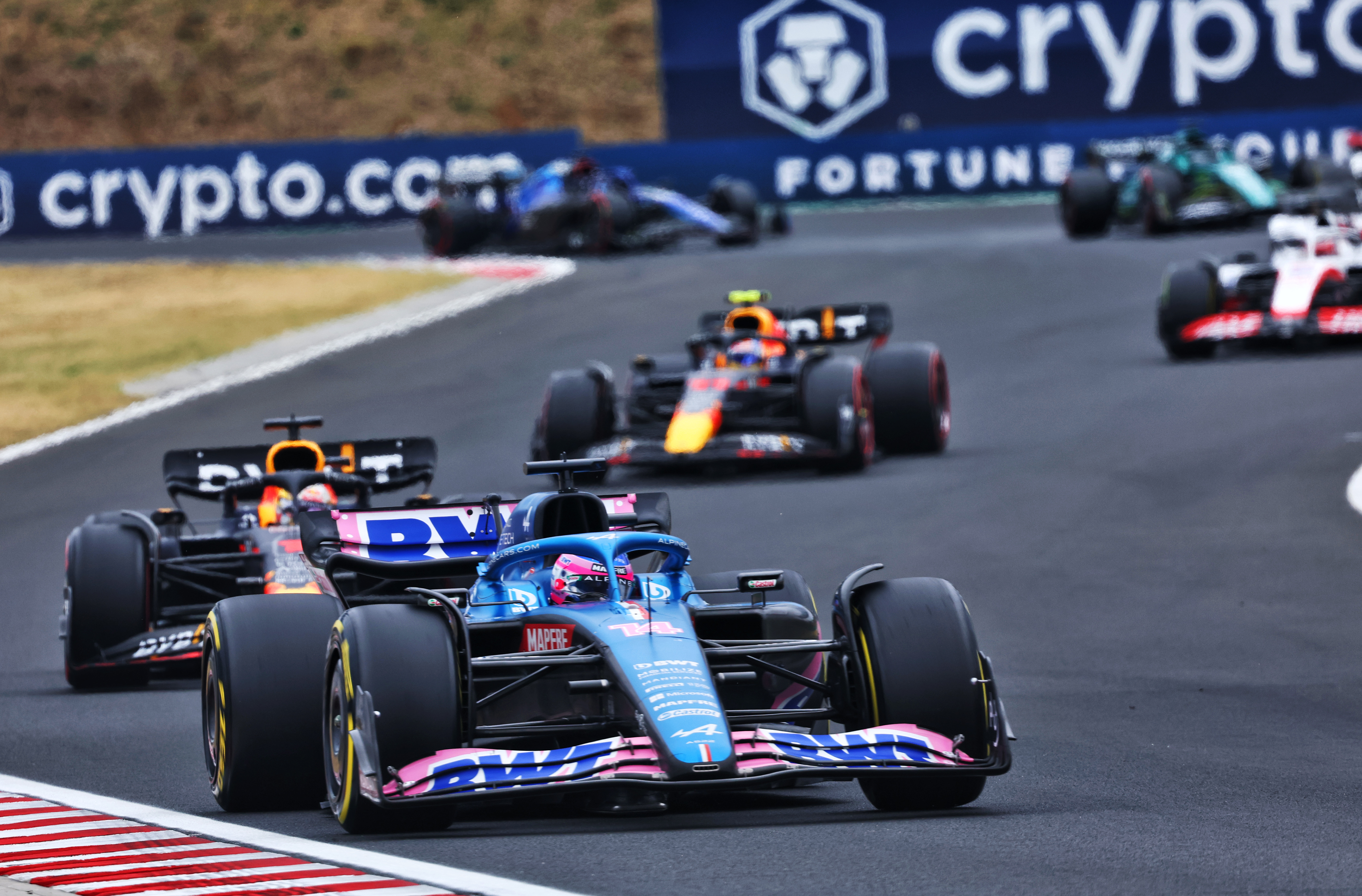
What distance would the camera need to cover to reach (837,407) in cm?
1841

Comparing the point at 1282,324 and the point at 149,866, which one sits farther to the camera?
the point at 1282,324

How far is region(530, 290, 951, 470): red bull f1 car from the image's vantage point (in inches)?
729

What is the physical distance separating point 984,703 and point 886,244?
89.4ft

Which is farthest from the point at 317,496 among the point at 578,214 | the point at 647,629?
the point at 578,214

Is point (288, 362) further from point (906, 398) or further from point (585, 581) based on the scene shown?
point (585, 581)

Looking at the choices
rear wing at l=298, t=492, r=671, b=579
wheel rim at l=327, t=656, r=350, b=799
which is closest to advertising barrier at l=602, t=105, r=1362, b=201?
rear wing at l=298, t=492, r=671, b=579

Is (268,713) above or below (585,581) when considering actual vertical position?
below

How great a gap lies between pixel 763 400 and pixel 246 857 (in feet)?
38.5

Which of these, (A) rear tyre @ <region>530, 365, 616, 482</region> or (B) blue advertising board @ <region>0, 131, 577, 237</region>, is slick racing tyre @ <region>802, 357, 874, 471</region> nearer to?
(A) rear tyre @ <region>530, 365, 616, 482</region>

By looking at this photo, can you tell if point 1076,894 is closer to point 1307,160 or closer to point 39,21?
point 1307,160

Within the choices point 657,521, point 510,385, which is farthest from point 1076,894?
point 510,385

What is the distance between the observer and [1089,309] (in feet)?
91.1

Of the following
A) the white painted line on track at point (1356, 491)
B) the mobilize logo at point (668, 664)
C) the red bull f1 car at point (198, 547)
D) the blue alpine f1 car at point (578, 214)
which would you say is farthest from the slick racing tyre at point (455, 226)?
the mobilize logo at point (668, 664)

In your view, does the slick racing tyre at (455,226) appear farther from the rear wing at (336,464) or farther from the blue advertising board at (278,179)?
the rear wing at (336,464)
